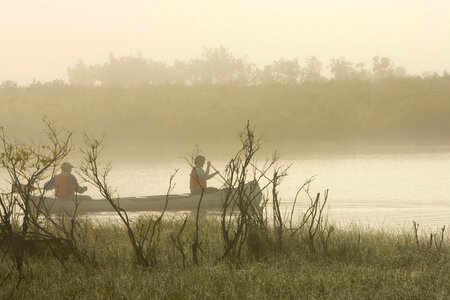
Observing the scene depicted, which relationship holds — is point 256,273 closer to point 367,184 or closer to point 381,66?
point 367,184

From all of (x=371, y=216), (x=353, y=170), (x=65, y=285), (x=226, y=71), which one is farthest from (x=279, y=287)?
(x=226, y=71)

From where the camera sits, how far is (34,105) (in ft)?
225

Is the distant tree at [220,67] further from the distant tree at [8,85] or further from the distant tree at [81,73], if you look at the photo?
the distant tree at [8,85]

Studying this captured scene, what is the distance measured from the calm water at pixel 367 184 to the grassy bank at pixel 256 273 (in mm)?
5186

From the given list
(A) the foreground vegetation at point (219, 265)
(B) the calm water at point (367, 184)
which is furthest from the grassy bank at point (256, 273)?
(B) the calm water at point (367, 184)

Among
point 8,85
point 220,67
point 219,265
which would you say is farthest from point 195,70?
point 219,265

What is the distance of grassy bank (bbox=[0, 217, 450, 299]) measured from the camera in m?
8.74

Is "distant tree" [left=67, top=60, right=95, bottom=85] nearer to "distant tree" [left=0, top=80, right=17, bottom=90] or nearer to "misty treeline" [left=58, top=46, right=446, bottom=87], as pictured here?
"misty treeline" [left=58, top=46, right=446, bottom=87]

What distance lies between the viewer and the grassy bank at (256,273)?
8.74 meters

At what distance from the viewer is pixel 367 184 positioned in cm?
3556

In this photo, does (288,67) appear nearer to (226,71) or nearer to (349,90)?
(226,71)

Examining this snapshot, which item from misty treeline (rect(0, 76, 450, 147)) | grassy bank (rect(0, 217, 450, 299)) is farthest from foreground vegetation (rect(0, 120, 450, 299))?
misty treeline (rect(0, 76, 450, 147))

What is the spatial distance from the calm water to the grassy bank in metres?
5.19

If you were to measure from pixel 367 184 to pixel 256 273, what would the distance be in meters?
26.6
